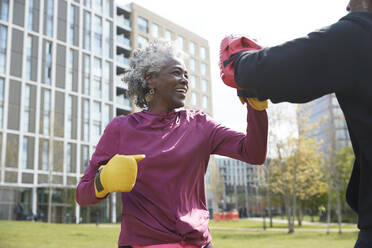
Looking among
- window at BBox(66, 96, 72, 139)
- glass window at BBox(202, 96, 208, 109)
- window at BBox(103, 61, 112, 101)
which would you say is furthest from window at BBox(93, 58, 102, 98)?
glass window at BBox(202, 96, 208, 109)

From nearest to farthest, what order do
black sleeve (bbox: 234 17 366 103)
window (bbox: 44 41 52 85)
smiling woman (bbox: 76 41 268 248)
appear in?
black sleeve (bbox: 234 17 366 103) < smiling woman (bbox: 76 41 268 248) < window (bbox: 44 41 52 85)

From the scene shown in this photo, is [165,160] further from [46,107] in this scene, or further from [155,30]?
[155,30]

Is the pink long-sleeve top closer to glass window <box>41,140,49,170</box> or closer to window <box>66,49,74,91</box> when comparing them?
glass window <box>41,140,49,170</box>

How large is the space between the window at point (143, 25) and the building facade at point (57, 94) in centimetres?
89

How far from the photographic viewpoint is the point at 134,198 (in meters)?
2.43

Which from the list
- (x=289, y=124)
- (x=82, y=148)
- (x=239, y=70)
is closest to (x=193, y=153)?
(x=239, y=70)

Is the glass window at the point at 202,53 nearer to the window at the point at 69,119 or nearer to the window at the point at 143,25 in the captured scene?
the window at the point at 143,25

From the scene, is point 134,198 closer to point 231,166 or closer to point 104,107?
point 104,107

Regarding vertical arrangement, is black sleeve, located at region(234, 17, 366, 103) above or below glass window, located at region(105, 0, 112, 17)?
below

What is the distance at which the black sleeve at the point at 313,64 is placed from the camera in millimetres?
1416

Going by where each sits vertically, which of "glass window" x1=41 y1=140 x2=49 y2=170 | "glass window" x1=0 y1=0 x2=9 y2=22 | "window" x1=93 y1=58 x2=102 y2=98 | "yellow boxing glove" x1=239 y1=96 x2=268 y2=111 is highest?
"glass window" x1=0 y1=0 x2=9 y2=22

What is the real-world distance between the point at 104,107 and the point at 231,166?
80.6 meters

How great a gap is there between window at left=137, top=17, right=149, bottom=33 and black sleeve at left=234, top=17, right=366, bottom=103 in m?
51.2

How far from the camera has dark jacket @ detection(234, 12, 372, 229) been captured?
55.9 inches
